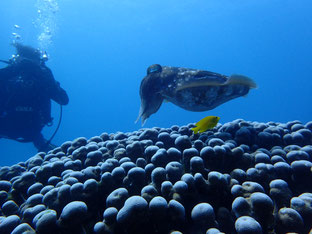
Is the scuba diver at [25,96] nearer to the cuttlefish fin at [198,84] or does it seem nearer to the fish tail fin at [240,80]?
the cuttlefish fin at [198,84]

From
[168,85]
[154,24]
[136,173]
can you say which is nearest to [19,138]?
[168,85]

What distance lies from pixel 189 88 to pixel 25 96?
11322 mm

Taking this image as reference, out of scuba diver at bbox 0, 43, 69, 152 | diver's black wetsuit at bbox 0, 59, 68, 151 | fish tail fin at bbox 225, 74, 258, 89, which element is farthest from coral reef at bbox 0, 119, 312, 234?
diver's black wetsuit at bbox 0, 59, 68, 151

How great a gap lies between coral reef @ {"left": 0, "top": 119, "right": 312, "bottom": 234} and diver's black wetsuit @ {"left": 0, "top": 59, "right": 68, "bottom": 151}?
375 inches

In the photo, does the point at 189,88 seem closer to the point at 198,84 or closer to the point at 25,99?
the point at 198,84

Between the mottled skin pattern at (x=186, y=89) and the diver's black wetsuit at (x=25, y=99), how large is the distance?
9.10 m

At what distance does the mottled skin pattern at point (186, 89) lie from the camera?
158 inches

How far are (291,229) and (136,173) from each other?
5.86ft

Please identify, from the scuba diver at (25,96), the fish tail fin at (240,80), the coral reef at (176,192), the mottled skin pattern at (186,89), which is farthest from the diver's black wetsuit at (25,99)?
the fish tail fin at (240,80)

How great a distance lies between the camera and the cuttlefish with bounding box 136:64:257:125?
3965 mm

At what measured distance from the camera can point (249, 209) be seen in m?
1.97

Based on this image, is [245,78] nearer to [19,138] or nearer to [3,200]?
[3,200]

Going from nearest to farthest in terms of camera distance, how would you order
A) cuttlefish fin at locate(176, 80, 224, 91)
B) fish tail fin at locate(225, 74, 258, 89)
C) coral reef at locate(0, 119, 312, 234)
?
coral reef at locate(0, 119, 312, 234) < fish tail fin at locate(225, 74, 258, 89) < cuttlefish fin at locate(176, 80, 224, 91)

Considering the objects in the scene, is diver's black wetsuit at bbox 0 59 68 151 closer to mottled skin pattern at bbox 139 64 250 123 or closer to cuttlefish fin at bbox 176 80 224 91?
mottled skin pattern at bbox 139 64 250 123
